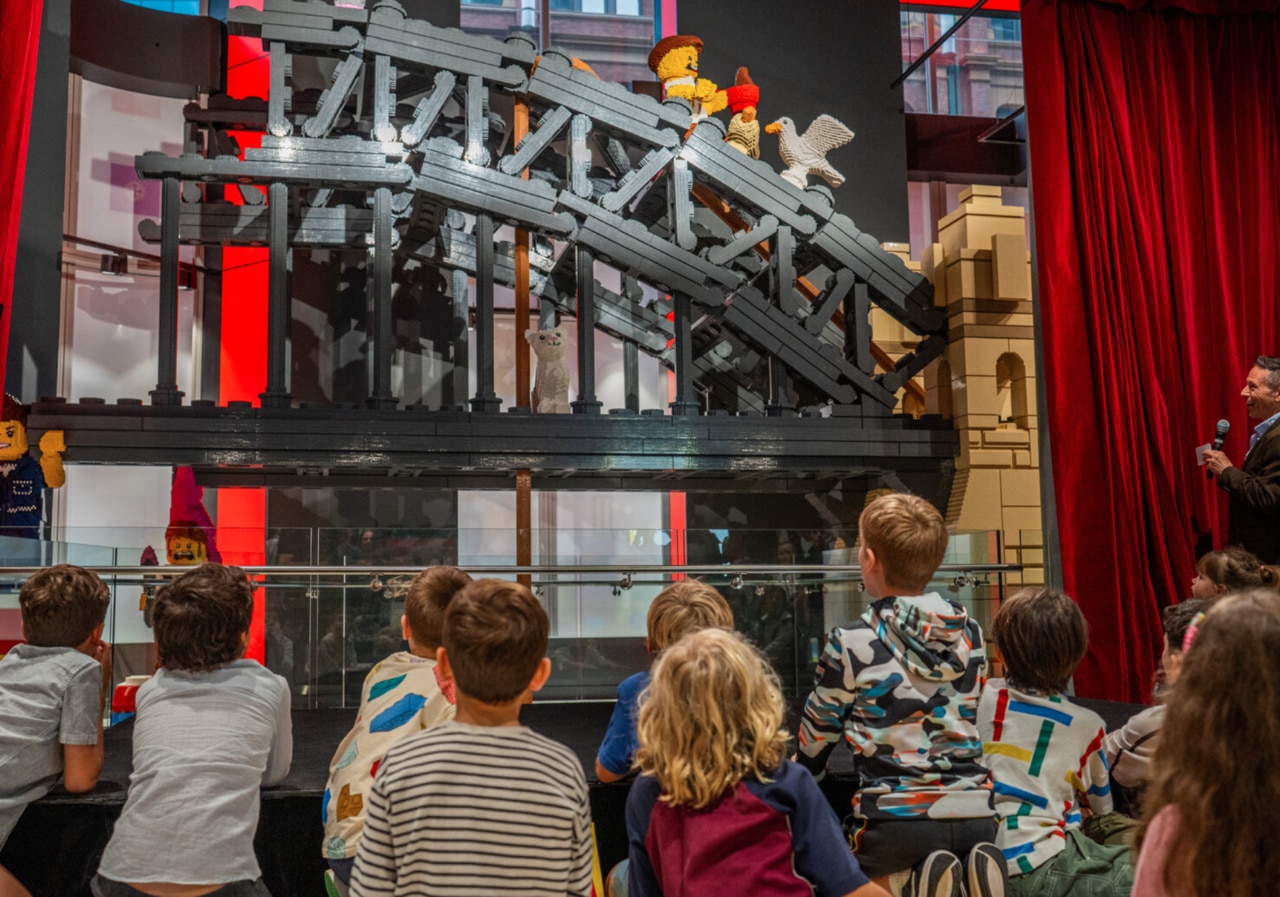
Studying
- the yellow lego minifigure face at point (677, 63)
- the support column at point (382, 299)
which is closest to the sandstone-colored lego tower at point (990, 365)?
the yellow lego minifigure face at point (677, 63)

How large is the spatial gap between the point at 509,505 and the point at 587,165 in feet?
10.7

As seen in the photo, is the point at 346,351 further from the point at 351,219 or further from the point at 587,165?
the point at 587,165

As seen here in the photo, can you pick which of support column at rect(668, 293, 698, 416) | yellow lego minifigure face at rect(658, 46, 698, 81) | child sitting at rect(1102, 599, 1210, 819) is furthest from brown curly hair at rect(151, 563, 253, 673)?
yellow lego minifigure face at rect(658, 46, 698, 81)

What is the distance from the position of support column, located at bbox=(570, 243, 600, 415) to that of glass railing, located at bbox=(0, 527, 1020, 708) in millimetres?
1995

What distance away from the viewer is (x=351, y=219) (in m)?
8.17

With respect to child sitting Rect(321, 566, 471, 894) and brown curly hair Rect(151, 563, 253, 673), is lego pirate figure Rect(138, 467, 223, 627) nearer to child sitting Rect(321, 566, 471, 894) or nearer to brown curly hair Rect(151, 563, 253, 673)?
brown curly hair Rect(151, 563, 253, 673)

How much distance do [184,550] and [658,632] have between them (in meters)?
2.99

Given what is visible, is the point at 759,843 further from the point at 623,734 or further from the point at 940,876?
the point at 623,734

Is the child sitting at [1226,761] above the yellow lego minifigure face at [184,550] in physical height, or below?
below

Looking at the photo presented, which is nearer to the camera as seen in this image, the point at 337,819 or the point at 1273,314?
the point at 337,819

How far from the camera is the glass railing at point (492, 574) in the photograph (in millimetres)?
4965

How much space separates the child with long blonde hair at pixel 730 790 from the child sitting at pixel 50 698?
1.81m

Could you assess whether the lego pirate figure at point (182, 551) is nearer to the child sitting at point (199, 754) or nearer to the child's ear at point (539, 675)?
the child sitting at point (199, 754)

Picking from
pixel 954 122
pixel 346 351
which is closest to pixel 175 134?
pixel 346 351
